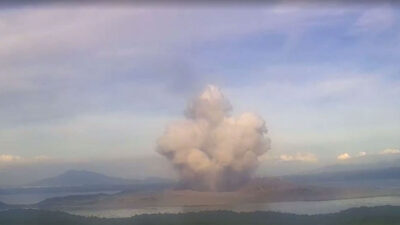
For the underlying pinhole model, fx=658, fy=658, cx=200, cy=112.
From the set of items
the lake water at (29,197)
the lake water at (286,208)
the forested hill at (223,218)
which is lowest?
the forested hill at (223,218)

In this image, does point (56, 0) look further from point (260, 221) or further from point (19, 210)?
point (260, 221)

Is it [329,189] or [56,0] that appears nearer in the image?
[56,0]

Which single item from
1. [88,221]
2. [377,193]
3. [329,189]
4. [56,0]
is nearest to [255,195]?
[329,189]

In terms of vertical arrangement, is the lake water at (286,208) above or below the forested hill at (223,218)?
above

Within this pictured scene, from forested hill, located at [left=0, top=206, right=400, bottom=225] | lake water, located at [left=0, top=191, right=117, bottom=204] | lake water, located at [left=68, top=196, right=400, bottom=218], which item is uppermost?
lake water, located at [left=0, top=191, right=117, bottom=204]

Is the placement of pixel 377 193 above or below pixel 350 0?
below

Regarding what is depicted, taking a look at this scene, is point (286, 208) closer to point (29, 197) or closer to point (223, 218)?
point (223, 218)
